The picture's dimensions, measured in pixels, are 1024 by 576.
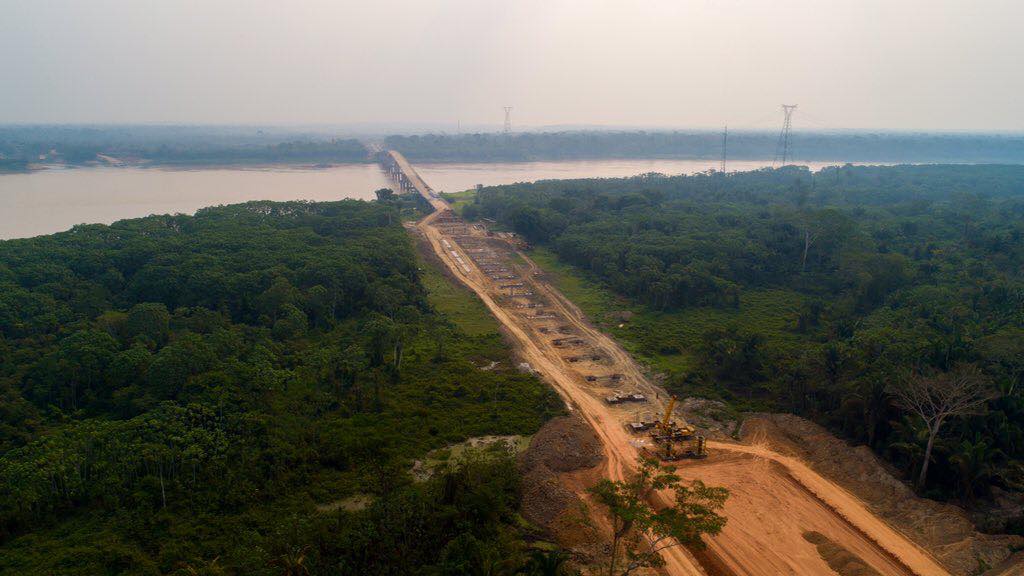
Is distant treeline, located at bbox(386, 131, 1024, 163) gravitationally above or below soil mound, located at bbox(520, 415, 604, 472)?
above

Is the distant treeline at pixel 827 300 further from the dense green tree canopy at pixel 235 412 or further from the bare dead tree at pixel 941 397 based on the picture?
the dense green tree canopy at pixel 235 412

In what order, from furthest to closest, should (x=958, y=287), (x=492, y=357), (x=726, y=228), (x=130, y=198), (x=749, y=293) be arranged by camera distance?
(x=130, y=198), (x=726, y=228), (x=749, y=293), (x=958, y=287), (x=492, y=357)

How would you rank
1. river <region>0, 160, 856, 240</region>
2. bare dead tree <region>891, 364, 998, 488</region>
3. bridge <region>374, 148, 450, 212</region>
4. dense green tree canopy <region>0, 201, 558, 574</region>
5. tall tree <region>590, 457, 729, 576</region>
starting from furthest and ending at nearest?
bridge <region>374, 148, 450, 212</region> → river <region>0, 160, 856, 240</region> → bare dead tree <region>891, 364, 998, 488</region> → dense green tree canopy <region>0, 201, 558, 574</region> → tall tree <region>590, 457, 729, 576</region>

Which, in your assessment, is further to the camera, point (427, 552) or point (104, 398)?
point (104, 398)

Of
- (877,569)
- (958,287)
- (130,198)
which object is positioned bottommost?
(877,569)

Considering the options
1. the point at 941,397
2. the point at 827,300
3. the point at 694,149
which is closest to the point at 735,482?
the point at 941,397

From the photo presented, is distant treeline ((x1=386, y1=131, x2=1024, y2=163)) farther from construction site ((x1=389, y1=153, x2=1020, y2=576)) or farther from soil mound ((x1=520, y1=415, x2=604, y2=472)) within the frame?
soil mound ((x1=520, y1=415, x2=604, y2=472))

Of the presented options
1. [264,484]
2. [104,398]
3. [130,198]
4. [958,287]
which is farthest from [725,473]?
[130,198]

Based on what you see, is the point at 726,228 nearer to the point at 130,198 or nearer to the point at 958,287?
the point at 958,287

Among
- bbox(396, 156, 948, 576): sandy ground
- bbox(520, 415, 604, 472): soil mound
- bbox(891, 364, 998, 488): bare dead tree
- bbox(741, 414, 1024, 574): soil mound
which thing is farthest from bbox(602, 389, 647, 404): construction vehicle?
bbox(891, 364, 998, 488): bare dead tree
